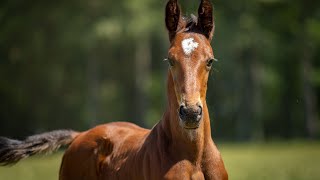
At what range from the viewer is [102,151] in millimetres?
9086

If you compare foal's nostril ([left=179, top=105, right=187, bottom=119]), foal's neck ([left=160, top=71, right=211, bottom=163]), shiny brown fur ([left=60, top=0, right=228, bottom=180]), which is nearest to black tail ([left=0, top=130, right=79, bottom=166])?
shiny brown fur ([left=60, top=0, right=228, bottom=180])

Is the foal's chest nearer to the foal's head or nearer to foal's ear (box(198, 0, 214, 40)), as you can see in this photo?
the foal's head

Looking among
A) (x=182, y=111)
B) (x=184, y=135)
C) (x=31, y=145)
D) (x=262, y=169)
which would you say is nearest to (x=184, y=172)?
(x=184, y=135)

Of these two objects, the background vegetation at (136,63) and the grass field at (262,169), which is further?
the background vegetation at (136,63)

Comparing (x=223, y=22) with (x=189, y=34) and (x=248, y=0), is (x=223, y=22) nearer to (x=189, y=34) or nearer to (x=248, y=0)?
(x=248, y=0)

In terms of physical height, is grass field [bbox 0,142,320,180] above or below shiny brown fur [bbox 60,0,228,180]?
below

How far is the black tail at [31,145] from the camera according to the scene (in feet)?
31.9

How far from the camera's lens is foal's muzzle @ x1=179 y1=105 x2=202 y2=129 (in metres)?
6.59

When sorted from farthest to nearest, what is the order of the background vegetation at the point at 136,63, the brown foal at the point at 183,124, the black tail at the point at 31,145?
the background vegetation at the point at 136,63 < the black tail at the point at 31,145 < the brown foal at the point at 183,124

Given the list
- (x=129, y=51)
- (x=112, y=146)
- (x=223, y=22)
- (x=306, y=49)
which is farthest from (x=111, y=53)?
(x=112, y=146)

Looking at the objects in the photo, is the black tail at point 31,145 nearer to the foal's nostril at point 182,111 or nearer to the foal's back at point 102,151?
the foal's back at point 102,151

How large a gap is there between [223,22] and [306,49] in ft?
20.0

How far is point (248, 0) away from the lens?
1558 inches

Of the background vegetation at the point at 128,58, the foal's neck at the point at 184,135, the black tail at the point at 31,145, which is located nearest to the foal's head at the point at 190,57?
the foal's neck at the point at 184,135
